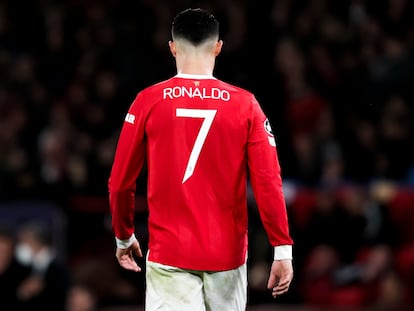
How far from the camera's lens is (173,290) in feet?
14.1

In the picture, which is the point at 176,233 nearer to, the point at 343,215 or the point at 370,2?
the point at 343,215

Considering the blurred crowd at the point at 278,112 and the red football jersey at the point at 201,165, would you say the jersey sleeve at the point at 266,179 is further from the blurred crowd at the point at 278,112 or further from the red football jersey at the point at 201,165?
the blurred crowd at the point at 278,112

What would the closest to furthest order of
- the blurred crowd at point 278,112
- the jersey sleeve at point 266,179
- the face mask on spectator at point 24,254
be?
the jersey sleeve at point 266,179 < the face mask on spectator at point 24,254 < the blurred crowd at point 278,112

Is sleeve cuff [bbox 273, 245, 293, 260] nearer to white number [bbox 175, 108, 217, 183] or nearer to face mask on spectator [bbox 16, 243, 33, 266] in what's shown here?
white number [bbox 175, 108, 217, 183]

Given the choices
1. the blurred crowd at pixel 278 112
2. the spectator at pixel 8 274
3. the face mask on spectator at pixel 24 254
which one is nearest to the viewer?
the spectator at pixel 8 274

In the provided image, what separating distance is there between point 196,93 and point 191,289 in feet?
2.64

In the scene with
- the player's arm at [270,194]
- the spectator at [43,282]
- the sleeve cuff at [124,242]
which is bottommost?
the spectator at [43,282]

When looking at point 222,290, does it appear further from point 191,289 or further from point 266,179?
point 266,179

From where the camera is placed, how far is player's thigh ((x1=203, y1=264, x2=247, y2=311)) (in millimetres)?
4352

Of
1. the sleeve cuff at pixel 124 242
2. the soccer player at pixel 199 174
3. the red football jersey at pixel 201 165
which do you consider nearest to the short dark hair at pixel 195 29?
the soccer player at pixel 199 174

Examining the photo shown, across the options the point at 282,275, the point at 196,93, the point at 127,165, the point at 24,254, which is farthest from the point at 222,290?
the point at 24,254

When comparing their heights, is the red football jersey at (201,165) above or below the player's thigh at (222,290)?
above

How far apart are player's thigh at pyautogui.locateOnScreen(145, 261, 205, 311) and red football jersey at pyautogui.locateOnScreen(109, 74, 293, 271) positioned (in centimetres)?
5

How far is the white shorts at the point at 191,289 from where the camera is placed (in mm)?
4289
